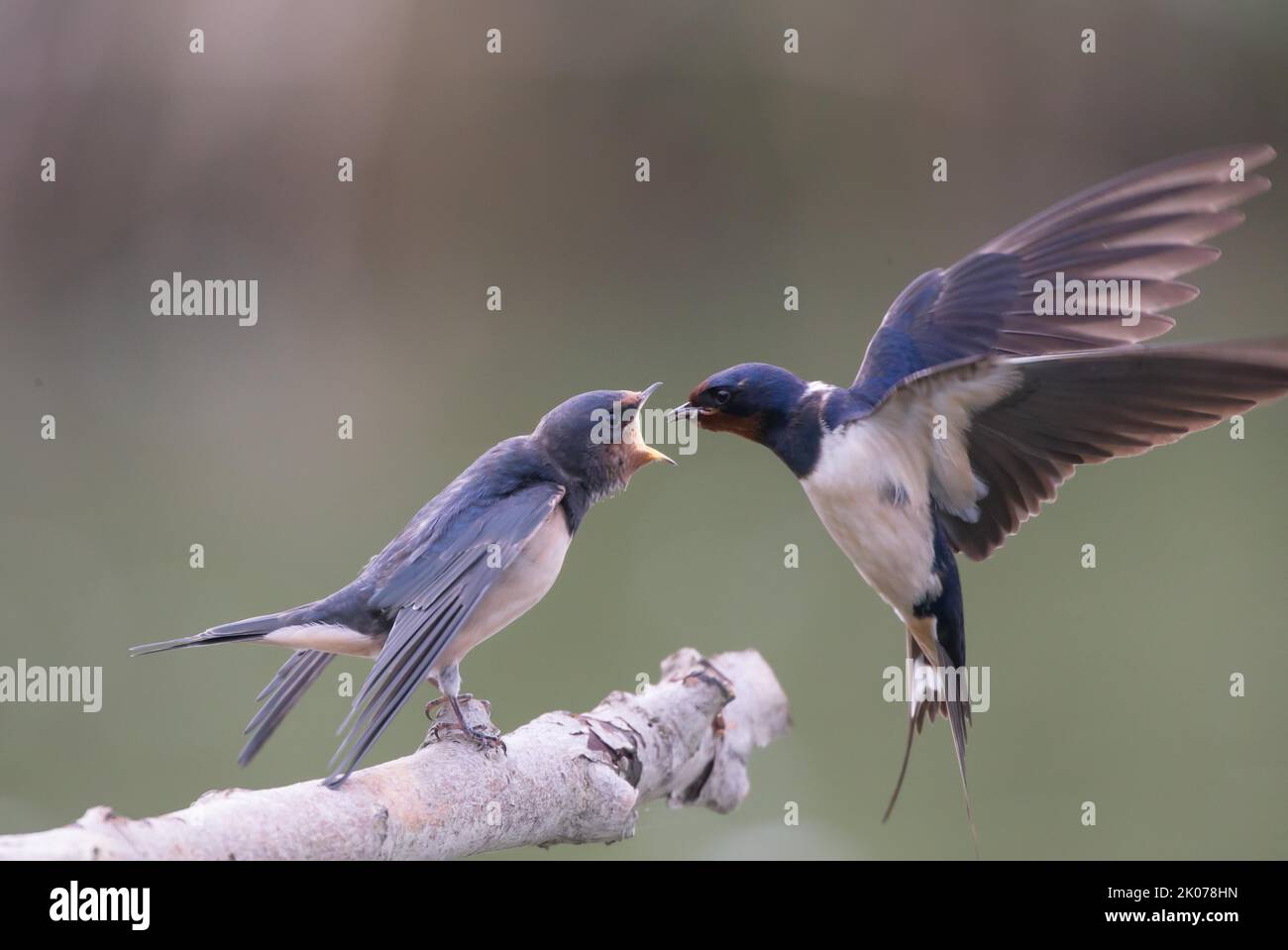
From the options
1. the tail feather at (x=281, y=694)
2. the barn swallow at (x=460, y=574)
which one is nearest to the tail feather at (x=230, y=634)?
the barn swallow at (x=460, y=574)

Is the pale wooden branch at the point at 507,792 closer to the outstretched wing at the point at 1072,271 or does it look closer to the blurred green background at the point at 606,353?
the outstretched wing at the point at 1072,271

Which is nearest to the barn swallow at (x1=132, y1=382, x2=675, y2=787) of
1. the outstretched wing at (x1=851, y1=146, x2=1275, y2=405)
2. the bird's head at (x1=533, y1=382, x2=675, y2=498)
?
the bird's head at (x1=533, y1=382, x2=675, y2=498)

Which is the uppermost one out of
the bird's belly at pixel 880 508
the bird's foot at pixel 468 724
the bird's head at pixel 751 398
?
the bird's head at pixel 751 398

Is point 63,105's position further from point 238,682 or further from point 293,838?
point 293,838

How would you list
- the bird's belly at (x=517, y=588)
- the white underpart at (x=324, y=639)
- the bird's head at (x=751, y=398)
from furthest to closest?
the bird's head at (x=751, y=398) → the bird's belly at (x=517, y=588) → the white underpart at (x=324, y=639)

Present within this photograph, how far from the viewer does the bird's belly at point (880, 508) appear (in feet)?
6.97

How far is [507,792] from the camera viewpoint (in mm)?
1808

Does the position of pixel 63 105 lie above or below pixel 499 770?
above

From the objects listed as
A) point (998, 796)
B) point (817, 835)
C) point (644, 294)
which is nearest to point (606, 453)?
point (817, 835)

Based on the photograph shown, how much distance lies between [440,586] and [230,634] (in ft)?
0.90

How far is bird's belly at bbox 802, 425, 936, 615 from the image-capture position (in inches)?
83.7

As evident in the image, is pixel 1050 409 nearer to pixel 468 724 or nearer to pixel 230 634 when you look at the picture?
pixel 468 724

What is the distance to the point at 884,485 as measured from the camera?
2148 mm
